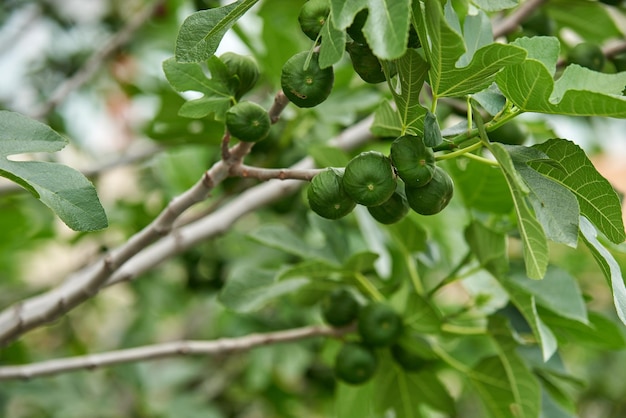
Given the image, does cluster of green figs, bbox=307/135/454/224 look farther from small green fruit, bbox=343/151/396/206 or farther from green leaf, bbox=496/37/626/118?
green leaf, bbox=496/37/626/118

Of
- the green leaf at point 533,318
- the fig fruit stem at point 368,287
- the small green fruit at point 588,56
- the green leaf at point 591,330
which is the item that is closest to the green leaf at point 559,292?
the green leaf at point 533,318

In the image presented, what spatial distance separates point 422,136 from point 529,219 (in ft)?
0.47

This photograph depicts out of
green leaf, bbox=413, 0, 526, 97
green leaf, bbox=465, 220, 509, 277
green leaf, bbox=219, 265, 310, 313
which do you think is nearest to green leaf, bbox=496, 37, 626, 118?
green leaf, bbox=413, 0, 526, 97

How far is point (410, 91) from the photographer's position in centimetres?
69

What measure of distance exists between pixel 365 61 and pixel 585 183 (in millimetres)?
244

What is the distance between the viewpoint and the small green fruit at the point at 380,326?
1102mm

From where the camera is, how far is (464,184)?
3.70 ft

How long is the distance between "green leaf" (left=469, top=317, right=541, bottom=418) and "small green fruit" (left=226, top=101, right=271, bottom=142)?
1.79 feet

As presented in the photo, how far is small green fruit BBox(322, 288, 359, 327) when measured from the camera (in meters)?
1.18

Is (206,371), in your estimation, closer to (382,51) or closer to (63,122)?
(63,122)

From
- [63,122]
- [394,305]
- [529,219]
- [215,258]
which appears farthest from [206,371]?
[529,219]

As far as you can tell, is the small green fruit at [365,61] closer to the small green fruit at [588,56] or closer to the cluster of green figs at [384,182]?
the cluster of green figs at [384,182]

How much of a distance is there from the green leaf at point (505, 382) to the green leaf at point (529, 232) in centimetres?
47

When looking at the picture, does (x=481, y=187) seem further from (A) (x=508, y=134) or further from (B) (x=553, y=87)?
(B) (x=553, y=87)
